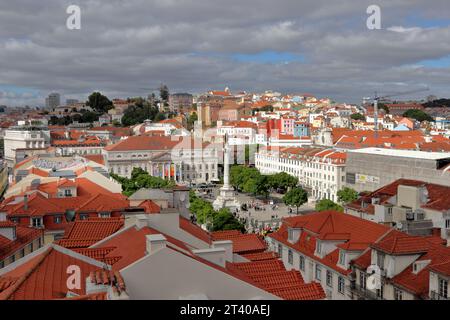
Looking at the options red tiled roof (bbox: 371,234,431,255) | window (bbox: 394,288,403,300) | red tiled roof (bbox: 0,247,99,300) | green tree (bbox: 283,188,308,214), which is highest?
red tiled roof (bbox: 0,247,99,300)

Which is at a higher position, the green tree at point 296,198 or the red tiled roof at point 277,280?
the red tiled roof at point 277,280

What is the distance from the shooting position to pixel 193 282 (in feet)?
28.6

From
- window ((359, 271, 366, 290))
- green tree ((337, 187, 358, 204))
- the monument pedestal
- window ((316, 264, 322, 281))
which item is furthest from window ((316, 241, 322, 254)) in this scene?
the monument pedestal

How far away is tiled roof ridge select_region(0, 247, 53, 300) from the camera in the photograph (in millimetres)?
9703

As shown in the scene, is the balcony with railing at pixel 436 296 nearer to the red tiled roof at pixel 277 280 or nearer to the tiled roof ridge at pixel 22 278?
the red tiled roof at pixel 277 280

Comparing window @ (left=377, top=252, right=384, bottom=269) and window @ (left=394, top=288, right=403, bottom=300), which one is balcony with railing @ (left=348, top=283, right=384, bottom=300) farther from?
window @ (left=377, top=252, right=384, bottom=269)

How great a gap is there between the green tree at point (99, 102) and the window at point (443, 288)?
17346 centimetres

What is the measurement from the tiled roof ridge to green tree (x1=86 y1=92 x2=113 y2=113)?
173575mm

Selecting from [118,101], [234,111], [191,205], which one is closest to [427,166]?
[191,205]

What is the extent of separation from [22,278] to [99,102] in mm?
175291

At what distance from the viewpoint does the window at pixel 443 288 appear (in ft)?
49.4

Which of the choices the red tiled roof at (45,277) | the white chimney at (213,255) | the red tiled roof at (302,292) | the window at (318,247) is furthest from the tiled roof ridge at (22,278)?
the window at (318,247)

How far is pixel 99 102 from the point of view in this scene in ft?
589
